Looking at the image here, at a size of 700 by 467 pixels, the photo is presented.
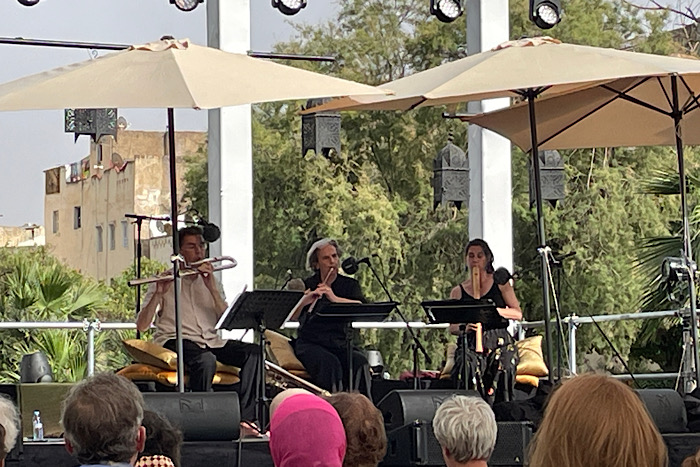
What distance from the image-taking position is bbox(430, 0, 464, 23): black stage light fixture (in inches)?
366

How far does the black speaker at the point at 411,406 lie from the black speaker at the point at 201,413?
26.6 inches

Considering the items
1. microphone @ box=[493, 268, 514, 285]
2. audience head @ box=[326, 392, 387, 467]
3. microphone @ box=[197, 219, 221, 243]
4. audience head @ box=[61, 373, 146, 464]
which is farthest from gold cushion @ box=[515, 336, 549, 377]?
audience head @ box=[61, 373, 146, 464]

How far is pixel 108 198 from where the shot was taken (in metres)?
46.4

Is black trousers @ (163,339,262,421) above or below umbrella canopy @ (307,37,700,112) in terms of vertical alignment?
below

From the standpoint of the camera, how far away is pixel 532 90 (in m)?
6.67

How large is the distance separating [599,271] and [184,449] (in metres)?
20.2

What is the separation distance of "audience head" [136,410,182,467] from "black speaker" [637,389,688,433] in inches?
117

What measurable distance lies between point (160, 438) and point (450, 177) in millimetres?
7336

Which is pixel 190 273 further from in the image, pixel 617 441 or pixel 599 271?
pixel 599 271

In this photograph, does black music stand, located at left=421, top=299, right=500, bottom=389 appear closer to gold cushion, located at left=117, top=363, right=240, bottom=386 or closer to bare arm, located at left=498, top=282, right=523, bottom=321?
bare arm, located at left=498, top=282, right=523, bottom=321

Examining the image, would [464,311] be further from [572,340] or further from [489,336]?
[572,340]

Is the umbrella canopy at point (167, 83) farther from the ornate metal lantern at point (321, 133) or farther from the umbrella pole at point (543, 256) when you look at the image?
the ornate metal lantern at point (321, 133)

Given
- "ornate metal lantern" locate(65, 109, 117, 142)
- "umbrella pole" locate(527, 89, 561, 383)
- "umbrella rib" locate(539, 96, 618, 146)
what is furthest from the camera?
"ornate metal lantern" locate(65, 109, 117, 142)

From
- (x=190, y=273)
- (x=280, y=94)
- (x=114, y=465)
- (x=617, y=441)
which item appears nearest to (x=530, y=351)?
(x=190, y=273)
